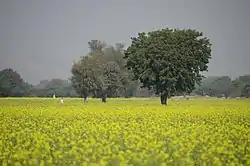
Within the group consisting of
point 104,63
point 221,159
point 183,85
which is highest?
point 104,63

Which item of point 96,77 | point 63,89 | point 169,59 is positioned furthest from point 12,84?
point 169,59

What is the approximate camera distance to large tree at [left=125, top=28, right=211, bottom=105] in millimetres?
45156

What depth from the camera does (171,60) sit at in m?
45.2

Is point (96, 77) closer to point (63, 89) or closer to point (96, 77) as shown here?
point (96, 77)

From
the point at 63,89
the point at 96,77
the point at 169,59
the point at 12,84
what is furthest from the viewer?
the point at 63,89

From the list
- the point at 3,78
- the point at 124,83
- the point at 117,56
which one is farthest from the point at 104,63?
the point at 3,78

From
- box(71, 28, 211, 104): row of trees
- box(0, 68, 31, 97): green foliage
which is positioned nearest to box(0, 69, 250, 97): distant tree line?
box(0, 68, 31, 97): green foliage

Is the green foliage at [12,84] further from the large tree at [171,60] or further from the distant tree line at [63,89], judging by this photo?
the large tree at [171,60]

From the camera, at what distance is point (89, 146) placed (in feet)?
41.8

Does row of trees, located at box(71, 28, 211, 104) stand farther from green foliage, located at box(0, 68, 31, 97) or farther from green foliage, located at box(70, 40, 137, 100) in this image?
green foliage, located at box(0, 68, 31, 97)

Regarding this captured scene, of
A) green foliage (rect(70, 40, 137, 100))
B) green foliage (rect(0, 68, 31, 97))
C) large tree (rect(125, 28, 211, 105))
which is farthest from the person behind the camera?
green foliage (rect(0, 68, 31, 97))

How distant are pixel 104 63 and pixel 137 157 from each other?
64254 mm

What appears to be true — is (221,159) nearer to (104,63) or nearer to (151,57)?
(151,57)

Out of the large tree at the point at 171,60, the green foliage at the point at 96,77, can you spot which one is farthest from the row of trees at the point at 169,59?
the green foliage at the point at 96,77
